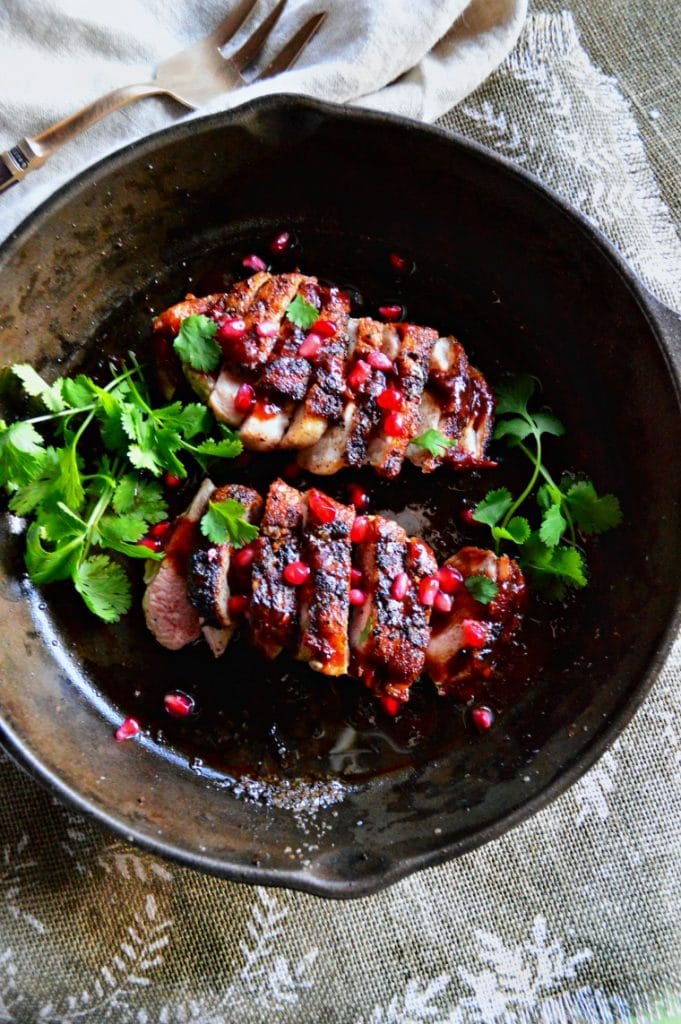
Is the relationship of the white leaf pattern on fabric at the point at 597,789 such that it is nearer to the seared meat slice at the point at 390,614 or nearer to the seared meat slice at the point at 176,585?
the seared meat slice at the point at 390,614

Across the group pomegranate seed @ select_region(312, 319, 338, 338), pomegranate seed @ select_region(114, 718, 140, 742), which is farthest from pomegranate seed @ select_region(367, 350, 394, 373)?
pomegranate seed @ select_region(114, 718, 140, 742)

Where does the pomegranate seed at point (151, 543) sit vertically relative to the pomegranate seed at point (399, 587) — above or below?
below

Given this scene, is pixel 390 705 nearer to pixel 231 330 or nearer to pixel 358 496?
pixel 358 496

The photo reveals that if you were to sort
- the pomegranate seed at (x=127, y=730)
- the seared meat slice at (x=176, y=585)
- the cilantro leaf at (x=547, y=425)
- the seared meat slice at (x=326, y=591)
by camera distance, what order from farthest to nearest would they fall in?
the cilantro leaf at (x=547, y=425) < the pomegranate seed at (x=127, y=730) < the seared meat slice at (x=176, y=585) < the seared meat slice at (x=326, y=591)

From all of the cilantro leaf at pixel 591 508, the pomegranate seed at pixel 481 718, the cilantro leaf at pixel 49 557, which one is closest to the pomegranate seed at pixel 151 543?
the cilantro leaf at pixel 49 557

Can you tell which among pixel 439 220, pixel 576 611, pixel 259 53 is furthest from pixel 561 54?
pixel 576 611

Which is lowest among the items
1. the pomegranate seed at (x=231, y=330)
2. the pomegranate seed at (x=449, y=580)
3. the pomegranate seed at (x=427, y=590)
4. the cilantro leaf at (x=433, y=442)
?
the pomegranate seed at (x=427, y=590)

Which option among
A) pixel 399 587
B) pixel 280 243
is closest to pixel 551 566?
pixel 399 587

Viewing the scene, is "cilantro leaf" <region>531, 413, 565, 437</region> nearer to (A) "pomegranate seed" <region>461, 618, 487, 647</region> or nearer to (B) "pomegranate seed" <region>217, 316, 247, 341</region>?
(A) "pomegranate seed" <region>461, 618, 487, 647</region>
